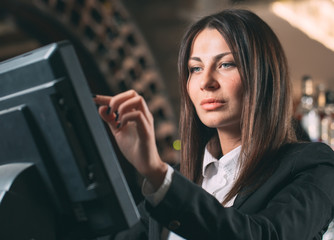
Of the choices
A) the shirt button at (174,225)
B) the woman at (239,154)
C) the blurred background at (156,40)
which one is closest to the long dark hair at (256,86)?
the woman at (239,154)

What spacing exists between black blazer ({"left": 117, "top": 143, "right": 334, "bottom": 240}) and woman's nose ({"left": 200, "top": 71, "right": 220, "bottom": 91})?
0.19 meters

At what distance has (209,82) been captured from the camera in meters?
0.90

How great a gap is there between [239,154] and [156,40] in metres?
2.16

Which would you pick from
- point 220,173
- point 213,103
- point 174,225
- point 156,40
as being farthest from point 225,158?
point 156,40

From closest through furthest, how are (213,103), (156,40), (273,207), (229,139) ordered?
1. (273,207)
2. (213,103)
3. (229,139)
4. (156,40)

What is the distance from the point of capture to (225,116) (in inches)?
35.8

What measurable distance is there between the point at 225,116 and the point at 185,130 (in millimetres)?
212

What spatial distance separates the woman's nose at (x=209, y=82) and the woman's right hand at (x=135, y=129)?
0.94 ft

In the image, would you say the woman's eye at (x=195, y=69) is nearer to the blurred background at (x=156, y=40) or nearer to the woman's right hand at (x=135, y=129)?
the woman's right hand at (x=135, y=129)

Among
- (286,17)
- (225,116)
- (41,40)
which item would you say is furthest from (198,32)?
(286,17)

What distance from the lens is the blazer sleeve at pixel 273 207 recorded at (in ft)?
2.18

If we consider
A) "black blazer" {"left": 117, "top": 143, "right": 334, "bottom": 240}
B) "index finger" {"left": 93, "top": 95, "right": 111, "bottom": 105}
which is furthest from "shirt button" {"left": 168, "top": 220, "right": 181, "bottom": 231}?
"index finger" {"left": 93, "top": 95, "right": 111, "bottom": 105}

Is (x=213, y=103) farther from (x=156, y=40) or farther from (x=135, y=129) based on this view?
(x=156, y=40)

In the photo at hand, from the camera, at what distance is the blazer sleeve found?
665 millimetres
